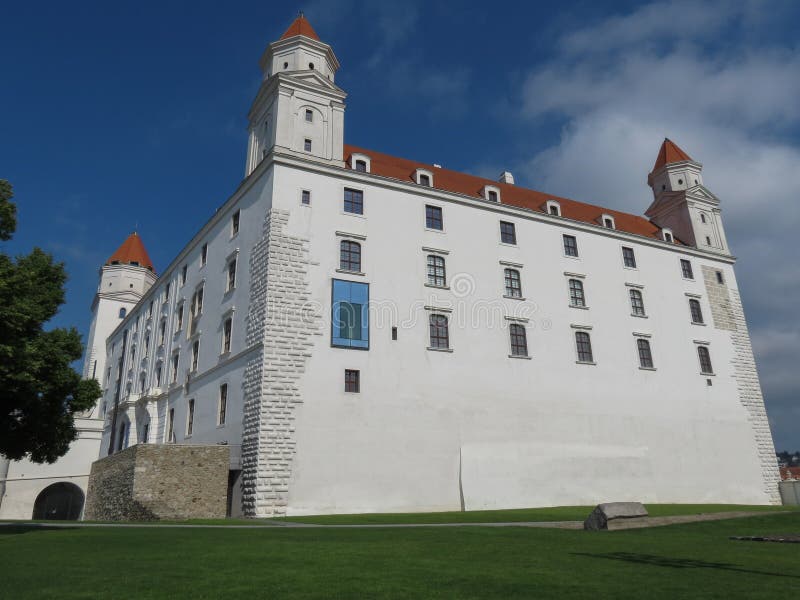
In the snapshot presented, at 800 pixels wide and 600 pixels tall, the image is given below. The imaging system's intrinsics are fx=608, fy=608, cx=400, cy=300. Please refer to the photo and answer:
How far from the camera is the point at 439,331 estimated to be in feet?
91.8

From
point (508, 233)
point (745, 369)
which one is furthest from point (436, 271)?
point (745, 369)

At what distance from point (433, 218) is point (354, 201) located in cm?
426

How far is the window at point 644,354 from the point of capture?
33250mm

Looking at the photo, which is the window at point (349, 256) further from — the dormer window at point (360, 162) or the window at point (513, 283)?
the window at point (513, 283)

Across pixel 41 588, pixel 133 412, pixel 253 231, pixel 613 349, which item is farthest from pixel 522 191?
pixel 41 588

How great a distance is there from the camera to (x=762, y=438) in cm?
3556

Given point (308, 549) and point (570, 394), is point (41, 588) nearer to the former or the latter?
point (308, 549)

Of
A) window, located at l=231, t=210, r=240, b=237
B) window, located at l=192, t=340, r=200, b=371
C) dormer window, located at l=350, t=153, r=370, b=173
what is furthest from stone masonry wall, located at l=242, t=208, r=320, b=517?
window, located at l=192, t=340, r=200, b=371

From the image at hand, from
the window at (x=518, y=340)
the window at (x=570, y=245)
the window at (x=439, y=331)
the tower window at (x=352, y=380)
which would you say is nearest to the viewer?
the tower window at (x=352, y=380)

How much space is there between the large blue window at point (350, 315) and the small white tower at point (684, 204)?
2505 centimetres

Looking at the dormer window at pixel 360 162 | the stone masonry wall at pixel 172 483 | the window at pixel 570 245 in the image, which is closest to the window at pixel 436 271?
the dormer window at pixel 360 162

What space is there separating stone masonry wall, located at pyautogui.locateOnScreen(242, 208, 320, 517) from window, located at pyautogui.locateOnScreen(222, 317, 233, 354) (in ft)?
8.58

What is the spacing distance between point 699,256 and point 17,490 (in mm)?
45485

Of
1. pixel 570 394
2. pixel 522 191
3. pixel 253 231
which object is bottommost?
pixel 570 394
